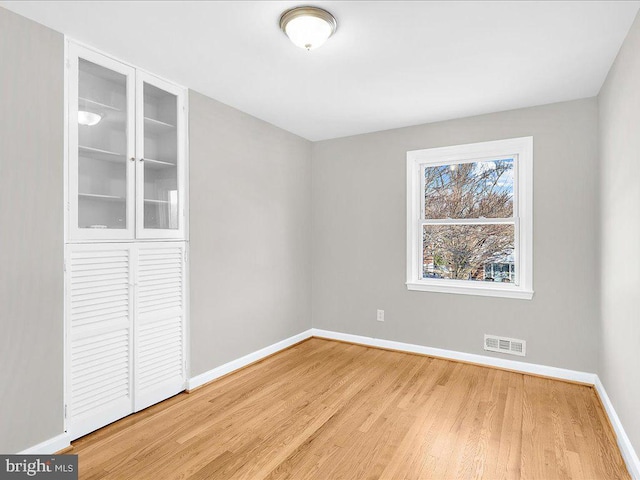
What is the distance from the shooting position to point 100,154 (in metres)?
2.44

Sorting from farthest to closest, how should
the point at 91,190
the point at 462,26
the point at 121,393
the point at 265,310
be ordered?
1. the point at 265,310
2. the point at 121,393
3. the point at 91,190
4. the point at 462,26

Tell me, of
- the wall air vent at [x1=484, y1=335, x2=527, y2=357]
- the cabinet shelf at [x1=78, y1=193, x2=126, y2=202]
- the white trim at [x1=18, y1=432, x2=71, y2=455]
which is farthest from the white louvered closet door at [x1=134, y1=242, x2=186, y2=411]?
the wall air vent at [x1=484, y1=335, x2=527, y2=357]

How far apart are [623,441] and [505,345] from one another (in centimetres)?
137

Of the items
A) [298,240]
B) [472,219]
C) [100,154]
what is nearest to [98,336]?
[100,154]

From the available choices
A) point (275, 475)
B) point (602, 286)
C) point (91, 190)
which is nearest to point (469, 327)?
point (602, 286)

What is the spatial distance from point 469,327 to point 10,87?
4.06 metres

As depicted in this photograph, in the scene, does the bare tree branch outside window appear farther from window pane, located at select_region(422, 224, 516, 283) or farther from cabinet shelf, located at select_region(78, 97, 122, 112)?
cabinet shelf, located at select_region(78, 97, 122, 112)

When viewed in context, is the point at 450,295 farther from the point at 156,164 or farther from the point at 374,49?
the point at 156,164

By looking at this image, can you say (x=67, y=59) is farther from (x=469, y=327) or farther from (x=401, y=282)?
(x=469, y=327)

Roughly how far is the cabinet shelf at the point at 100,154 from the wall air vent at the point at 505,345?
143 inches

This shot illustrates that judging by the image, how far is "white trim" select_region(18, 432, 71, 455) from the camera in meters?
2.04

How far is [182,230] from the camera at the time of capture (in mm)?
2975

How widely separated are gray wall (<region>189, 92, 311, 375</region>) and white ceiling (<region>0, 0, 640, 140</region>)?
432 mm

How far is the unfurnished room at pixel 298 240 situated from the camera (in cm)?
202
